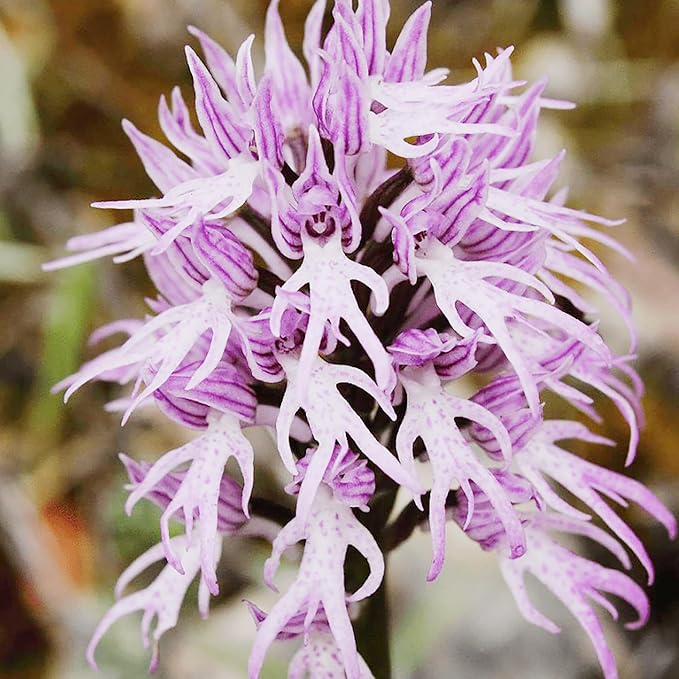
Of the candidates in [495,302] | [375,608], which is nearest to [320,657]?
[375,608]

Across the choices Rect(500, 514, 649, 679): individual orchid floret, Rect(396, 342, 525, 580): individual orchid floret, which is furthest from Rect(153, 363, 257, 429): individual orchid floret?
Rect(500, 514, 649, 679): individual orchid floret

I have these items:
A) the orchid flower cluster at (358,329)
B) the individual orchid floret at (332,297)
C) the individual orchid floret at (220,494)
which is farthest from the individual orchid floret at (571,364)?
the individual orchid floret at (220,494)

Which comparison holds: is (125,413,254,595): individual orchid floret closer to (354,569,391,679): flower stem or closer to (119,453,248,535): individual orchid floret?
(119,453,248,535): individual orchid floret

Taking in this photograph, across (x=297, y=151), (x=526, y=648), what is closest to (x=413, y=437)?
(x=297, y=151)

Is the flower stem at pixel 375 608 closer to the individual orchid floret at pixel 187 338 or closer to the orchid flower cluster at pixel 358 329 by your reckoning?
the orchid flower cluster at pixel 358 329

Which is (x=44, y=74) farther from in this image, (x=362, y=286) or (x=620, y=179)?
(x=362, y=286)

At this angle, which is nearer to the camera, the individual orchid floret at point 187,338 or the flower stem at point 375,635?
the individual orchid floret at point 187,338

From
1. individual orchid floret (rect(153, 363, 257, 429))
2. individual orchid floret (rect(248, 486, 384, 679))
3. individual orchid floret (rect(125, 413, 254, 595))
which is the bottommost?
individual orchid floret (rect(248, 486, 384, 679))
